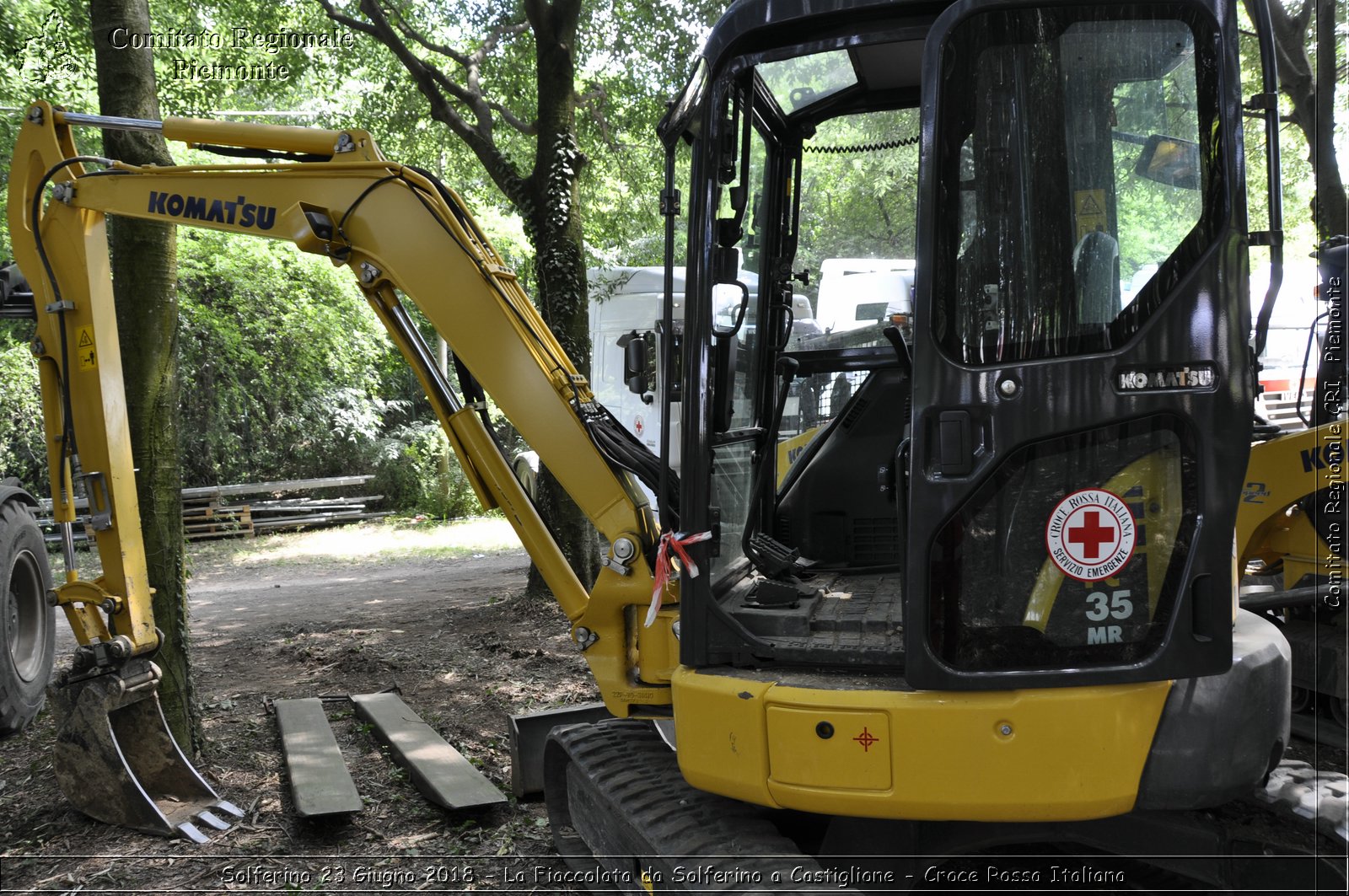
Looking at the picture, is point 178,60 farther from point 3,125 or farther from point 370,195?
point 370,195

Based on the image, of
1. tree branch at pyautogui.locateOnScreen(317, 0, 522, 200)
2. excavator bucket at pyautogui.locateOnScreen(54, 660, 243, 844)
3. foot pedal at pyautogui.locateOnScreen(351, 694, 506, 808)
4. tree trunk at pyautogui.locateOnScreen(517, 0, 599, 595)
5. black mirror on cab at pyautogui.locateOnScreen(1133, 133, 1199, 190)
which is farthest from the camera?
tree branch at pyautogui.locateOnScreen(317, 0, 522, 200)

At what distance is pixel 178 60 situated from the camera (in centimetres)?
1035

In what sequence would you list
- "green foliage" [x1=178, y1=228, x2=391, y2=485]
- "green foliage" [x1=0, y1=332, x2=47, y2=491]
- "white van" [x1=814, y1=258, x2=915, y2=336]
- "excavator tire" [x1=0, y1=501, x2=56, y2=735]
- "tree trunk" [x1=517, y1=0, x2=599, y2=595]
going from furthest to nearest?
A: "green foliage" [x1=178, y1=228, x2=391, y2=485] < "green foliage" [x1=0, y1=332, x2=47, y2=491] < "tree trunk" [x1=517, y1=0, x2=599, y2=595] < "excavator tire" [x1=0, y1=501, x2=56, y2=735] < "white van" [x1=814, y1=258, x2=915, y2=336]

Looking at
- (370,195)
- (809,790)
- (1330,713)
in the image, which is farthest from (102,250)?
(1330,713)

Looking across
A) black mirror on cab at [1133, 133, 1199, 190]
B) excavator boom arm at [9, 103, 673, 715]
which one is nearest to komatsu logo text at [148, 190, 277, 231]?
excavator boom arm at [9, 103, 673, 715]

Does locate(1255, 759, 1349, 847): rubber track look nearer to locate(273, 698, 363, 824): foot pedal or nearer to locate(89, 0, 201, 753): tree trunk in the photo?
locate(273, 698, 363, 824): foot pedal

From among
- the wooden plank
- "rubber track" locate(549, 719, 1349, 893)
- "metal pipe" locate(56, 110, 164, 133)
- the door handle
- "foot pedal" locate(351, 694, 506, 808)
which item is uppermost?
"metal pipe" locate(56, 110, 164, 133)

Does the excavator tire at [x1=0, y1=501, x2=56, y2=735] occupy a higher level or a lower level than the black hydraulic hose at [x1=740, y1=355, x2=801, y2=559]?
lower

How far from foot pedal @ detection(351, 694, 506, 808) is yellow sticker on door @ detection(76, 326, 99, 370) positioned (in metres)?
2.31

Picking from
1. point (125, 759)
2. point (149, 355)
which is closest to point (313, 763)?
point (125, 759)

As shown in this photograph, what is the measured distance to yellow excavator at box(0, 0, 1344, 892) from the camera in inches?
103

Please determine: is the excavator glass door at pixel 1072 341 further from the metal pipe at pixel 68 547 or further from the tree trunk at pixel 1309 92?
the tree trunk at pixel 1309 92

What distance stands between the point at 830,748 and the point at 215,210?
3469 millimetres

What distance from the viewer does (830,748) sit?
2770mm
